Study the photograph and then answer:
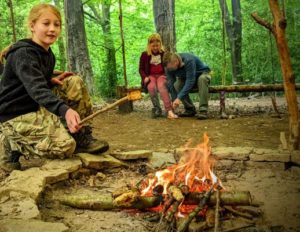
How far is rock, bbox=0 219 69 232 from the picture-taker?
196 cm

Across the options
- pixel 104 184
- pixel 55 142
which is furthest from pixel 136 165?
pixel 55 142

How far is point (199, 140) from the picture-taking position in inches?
187

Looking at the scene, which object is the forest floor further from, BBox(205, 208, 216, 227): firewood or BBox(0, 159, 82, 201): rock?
BBox(205, 208, 216, 227): firewood

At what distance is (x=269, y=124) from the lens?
564 centimetres

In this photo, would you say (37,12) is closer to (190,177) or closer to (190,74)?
(190,177)

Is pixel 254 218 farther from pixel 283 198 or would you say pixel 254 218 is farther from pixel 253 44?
pixel 253 44

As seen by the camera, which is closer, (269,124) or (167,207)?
(167,207)

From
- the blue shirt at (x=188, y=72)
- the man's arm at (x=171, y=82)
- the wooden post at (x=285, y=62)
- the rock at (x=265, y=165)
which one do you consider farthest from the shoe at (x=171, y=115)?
the wooden post at (x=285, y=62)

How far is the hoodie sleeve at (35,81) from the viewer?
8.97 feet

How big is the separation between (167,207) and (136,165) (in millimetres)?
1316

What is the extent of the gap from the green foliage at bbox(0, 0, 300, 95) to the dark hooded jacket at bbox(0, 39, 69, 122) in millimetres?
4975

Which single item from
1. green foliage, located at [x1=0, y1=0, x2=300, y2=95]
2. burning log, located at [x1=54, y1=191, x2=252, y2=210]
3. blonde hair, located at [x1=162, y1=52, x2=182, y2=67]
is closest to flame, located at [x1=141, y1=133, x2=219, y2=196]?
burning log, located at [x1=54, y1=191, x2=252, y2=210]

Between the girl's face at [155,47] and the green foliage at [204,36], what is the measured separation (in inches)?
85.3

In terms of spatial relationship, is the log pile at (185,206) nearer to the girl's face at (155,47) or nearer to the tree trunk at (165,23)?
the girl's face at (155,47)
